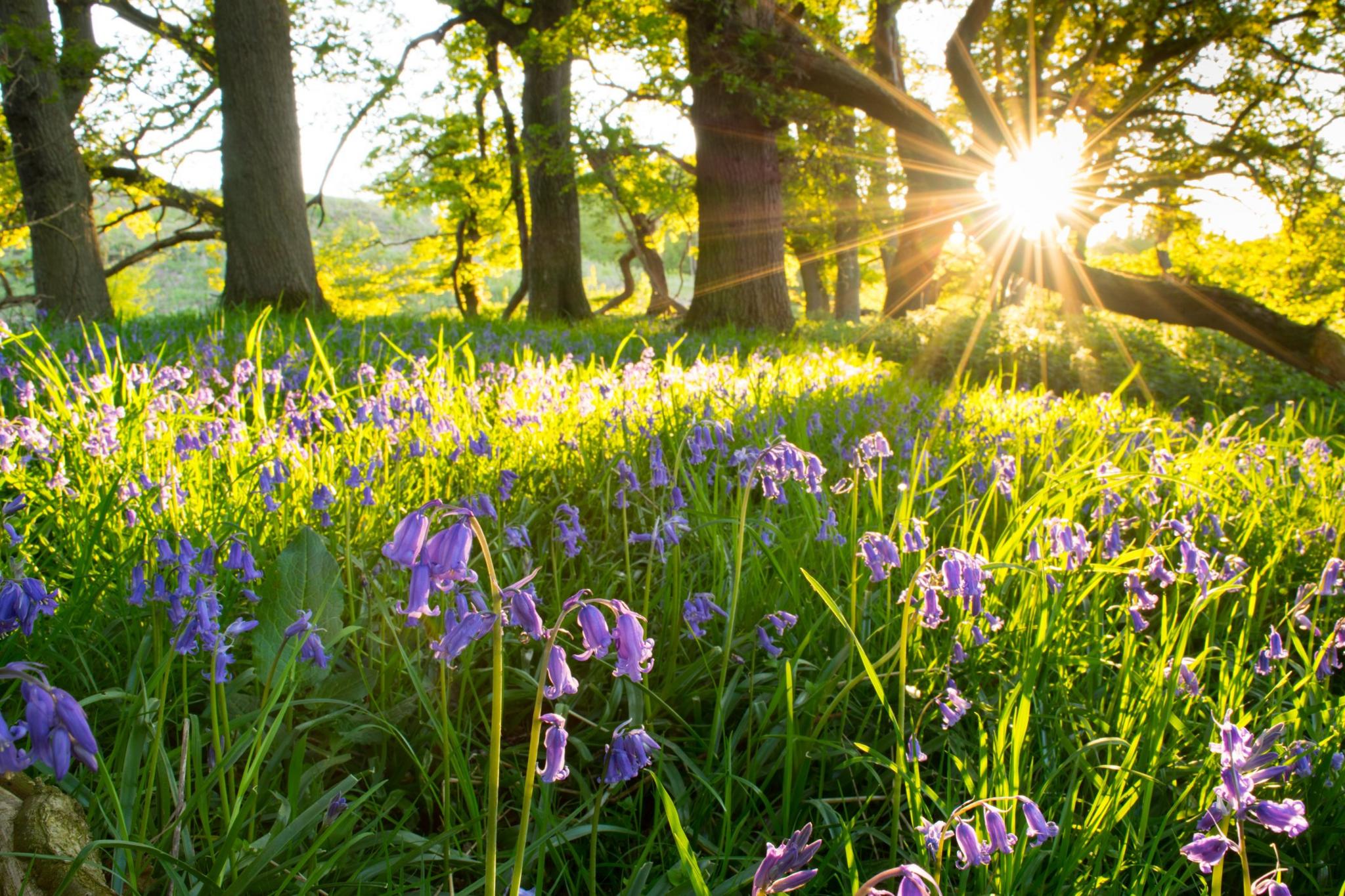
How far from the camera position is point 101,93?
17750 millimetres

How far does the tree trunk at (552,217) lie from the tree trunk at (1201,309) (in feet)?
25.2

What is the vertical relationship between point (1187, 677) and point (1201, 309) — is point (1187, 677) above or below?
below

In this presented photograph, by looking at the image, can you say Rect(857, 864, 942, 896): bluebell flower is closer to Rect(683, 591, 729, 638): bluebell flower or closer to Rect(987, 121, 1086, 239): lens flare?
Rect(683, 591, 729, 638): bluebell flower

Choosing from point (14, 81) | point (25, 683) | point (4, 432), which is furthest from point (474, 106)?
point (25, 683)

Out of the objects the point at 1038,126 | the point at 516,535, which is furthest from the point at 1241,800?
the point at 1038,126

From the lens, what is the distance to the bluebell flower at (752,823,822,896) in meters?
0.91

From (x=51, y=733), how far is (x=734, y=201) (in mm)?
11098

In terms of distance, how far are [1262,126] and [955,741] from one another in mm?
22527

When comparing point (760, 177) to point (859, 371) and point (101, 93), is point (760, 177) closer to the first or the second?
point (859, 371)

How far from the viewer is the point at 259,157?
371 inches

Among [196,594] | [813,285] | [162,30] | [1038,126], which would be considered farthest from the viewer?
[813,285]

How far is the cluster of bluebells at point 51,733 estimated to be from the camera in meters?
0.79

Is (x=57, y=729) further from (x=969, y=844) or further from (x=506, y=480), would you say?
(x=506, y=480)

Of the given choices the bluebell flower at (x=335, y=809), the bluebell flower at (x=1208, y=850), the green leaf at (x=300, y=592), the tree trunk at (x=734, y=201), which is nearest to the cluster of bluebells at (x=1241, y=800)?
the bluebell flower at (x=1208, y=850)
